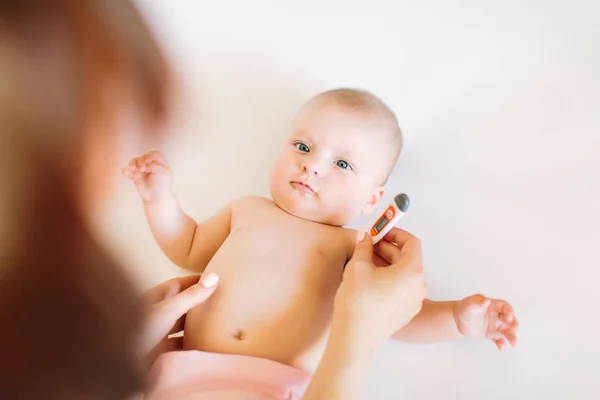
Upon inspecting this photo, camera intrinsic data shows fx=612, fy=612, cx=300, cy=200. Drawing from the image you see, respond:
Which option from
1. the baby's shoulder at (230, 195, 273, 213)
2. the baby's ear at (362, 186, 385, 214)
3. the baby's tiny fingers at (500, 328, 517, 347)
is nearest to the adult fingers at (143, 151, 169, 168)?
the baby's shoulder at (230, 195, 273, 213)

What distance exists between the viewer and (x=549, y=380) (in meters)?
1.00

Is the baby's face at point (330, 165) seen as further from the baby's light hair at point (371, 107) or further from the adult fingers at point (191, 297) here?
the adult fingers at point (191, 297)

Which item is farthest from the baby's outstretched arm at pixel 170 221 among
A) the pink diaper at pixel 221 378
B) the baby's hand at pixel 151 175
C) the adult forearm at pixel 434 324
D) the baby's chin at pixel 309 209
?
the adult forearm at pixel 434 324

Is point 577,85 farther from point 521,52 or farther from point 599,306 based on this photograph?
point 599,306

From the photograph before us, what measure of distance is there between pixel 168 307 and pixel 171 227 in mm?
221

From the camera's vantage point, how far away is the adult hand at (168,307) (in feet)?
2.68

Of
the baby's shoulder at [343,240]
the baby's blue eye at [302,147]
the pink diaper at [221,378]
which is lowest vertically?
the pink diaper at [221,378]

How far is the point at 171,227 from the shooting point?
3.35ft

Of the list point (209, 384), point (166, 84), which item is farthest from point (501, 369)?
point (166, 84)

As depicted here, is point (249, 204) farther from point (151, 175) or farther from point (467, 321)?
point (467, 321)

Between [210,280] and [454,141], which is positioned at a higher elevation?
[454,141]

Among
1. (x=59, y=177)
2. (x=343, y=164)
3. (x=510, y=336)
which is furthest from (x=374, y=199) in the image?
(x=59, y=177)

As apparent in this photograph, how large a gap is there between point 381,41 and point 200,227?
20.1 inches

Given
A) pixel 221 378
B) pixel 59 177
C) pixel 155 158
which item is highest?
pixel 59 177
